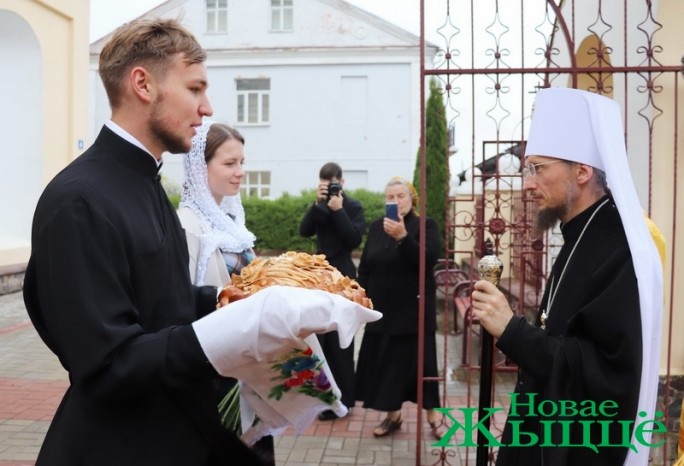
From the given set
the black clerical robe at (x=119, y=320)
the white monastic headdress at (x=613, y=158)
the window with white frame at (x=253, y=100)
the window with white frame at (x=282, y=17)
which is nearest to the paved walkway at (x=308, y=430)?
the white monastic headdress at (x=613, y=158)

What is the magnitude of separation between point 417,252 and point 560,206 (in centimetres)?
254

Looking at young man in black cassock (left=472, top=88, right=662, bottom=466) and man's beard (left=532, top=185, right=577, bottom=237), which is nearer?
young man in black cassock (left=472, top=88, right=662, bottom=466)

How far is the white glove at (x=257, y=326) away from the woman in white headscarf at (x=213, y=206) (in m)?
1.49

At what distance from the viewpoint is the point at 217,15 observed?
30.2m

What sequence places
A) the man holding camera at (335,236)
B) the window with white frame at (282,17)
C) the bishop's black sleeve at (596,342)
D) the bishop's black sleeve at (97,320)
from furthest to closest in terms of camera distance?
the window with white frame at (282,17), the man holding camera at (335,236), the bishop's black sleeve at (596,342), the bishop's black sleeve at (97,320)

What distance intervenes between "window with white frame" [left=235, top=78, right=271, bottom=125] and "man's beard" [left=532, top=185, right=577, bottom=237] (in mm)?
26712

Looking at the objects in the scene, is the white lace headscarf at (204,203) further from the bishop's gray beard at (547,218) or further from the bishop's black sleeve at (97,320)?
the bishop's black sleeve at (97,320)

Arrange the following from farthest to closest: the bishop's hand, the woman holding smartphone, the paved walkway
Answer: the woman holding smartphone < the paved walkway < the bishop's hand

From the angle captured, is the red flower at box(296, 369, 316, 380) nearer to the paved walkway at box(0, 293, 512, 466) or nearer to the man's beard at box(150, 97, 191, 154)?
the man's beard at box(150, 97, 191, 154)

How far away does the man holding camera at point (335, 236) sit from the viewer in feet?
19.0

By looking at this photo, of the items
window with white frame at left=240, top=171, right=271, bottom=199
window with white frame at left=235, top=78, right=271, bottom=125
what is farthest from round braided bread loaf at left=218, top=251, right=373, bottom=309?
window with white frame at left=235, top=78, right=271, bottom=125

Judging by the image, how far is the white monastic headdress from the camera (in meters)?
2.33

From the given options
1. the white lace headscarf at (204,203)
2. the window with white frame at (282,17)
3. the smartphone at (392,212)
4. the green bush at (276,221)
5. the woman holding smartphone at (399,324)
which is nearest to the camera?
the white lace headscarf at (204,203)

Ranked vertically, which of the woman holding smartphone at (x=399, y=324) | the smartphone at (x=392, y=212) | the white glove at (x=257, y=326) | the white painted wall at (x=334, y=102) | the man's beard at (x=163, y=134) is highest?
the white painted wall at (x=334, y=102)
